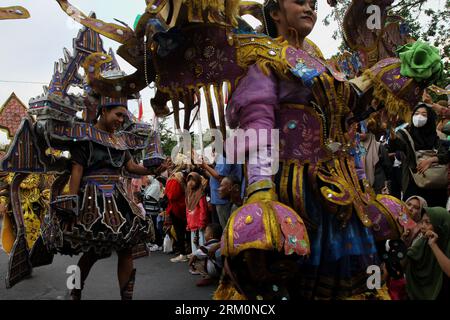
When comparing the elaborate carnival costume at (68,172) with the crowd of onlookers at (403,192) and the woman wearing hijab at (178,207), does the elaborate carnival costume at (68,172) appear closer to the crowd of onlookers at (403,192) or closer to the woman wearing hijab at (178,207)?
the crowd of onlookers at (403,192)

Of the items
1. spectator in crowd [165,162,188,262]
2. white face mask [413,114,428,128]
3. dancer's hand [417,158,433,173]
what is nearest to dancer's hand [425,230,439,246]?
dancer's hand [417,158,433,173]

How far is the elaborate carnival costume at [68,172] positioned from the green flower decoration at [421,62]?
235 cm

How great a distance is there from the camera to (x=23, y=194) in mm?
6594

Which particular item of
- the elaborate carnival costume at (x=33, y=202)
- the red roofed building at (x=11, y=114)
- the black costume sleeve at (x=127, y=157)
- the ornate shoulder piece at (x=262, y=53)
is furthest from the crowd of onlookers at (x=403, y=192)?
the elaborate carnival costume at (x=33, y=202)

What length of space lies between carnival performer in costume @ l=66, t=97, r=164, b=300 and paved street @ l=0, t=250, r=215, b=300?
73 cm

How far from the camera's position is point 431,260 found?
137 inches

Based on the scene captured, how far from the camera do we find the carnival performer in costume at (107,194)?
11.4ft

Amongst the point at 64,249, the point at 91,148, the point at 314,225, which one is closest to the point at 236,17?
the point at 314,225

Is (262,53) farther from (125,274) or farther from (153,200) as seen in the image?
(153,200)
